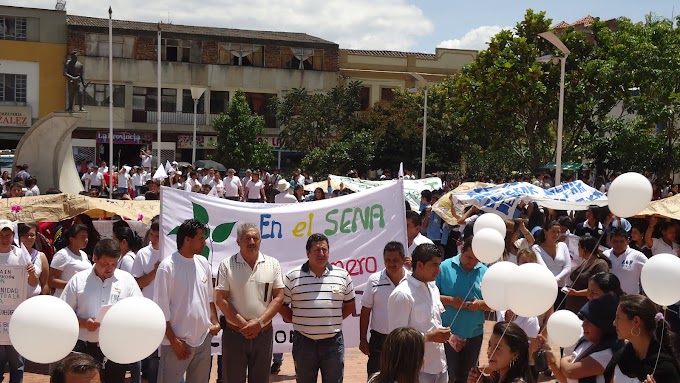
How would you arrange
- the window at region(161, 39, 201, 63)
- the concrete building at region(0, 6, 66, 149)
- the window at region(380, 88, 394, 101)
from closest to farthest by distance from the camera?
the concrete building at region(0, 6, 66, 149) < the window at region(161, 39, 201, 63) < the window at region(380, 88, 394, 101)

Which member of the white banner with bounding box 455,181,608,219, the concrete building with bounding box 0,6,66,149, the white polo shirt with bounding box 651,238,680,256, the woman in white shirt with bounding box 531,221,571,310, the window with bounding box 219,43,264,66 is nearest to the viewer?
the woman in white shirt with bounding box 531,221,571,310

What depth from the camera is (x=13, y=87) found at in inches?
1861

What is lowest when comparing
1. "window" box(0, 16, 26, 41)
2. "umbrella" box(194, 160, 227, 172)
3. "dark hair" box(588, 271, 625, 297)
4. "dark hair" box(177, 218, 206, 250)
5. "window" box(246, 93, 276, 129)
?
"umbrella" box(194, 160, 227, 172)

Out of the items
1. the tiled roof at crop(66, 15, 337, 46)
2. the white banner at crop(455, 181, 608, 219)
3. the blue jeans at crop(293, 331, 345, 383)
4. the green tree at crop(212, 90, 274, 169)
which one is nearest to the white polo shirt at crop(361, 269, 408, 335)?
the blue jeans at crop(293, 331, 345, 383)

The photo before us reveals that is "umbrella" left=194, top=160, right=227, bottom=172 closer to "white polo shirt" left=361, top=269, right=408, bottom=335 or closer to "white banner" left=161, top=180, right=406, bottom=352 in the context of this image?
"white banner" left=161, top=180, right=406, bottom=352

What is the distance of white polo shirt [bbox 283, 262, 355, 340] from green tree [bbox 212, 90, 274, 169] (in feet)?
124

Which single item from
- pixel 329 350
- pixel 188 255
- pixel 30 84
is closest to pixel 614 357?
pixel 329 350

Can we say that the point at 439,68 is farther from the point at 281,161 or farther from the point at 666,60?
the point at 666,60

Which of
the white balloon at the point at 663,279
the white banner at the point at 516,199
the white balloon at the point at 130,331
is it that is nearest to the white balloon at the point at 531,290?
the white balloon at the point at 663,279

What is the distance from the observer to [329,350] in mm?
6898

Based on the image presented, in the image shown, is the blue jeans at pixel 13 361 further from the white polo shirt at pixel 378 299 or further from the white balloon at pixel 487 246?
the white balloon at pixel 487 246

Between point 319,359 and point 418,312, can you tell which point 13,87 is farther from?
point 418,312

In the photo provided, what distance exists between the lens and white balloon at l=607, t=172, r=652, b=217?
651cm

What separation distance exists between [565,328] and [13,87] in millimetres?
45893
